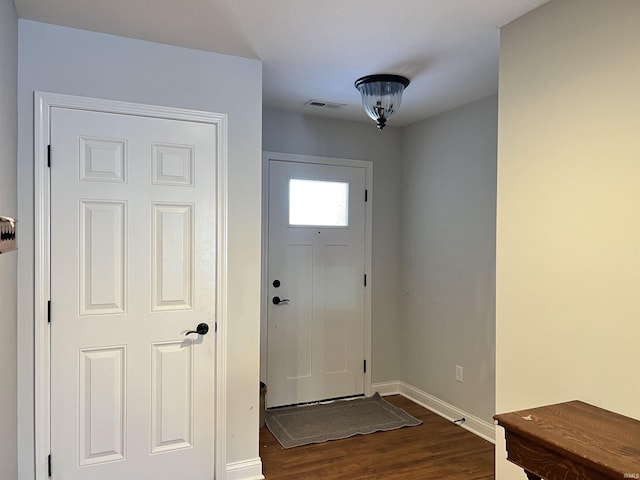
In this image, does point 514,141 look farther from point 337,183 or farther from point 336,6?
point 337,183

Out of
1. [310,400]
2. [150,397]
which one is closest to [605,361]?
[150,397]

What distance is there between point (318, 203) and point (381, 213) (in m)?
0.63

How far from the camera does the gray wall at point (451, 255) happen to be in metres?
3.36

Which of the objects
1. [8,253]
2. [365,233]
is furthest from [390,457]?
[8,253]

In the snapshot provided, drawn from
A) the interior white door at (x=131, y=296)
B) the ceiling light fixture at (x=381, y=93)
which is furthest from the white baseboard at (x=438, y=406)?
the ceiling light fixture at (x=381, y=93)

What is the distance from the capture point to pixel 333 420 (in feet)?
11.9

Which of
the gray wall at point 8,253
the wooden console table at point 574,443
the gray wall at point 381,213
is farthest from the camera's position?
the gray wall at point 381,213

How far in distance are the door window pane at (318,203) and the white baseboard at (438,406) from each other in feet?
5.14

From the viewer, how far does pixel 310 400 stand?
396 centimetres

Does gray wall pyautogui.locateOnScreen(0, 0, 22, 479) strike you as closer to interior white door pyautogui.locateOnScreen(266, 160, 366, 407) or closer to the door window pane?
interior white door pyautogui.locateOnScreen(266, 160, 366, 407)

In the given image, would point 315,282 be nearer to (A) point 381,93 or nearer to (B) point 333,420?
(B) point 333,420

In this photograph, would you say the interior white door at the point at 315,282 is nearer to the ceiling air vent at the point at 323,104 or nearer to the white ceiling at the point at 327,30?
the ceiling air vent at the point at 323,104

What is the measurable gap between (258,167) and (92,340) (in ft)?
4.17

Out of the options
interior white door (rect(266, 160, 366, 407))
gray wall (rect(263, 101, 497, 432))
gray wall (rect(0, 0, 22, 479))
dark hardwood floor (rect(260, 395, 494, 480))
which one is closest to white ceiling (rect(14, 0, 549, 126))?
gray wall (rect(0, 0, 22, 479))
